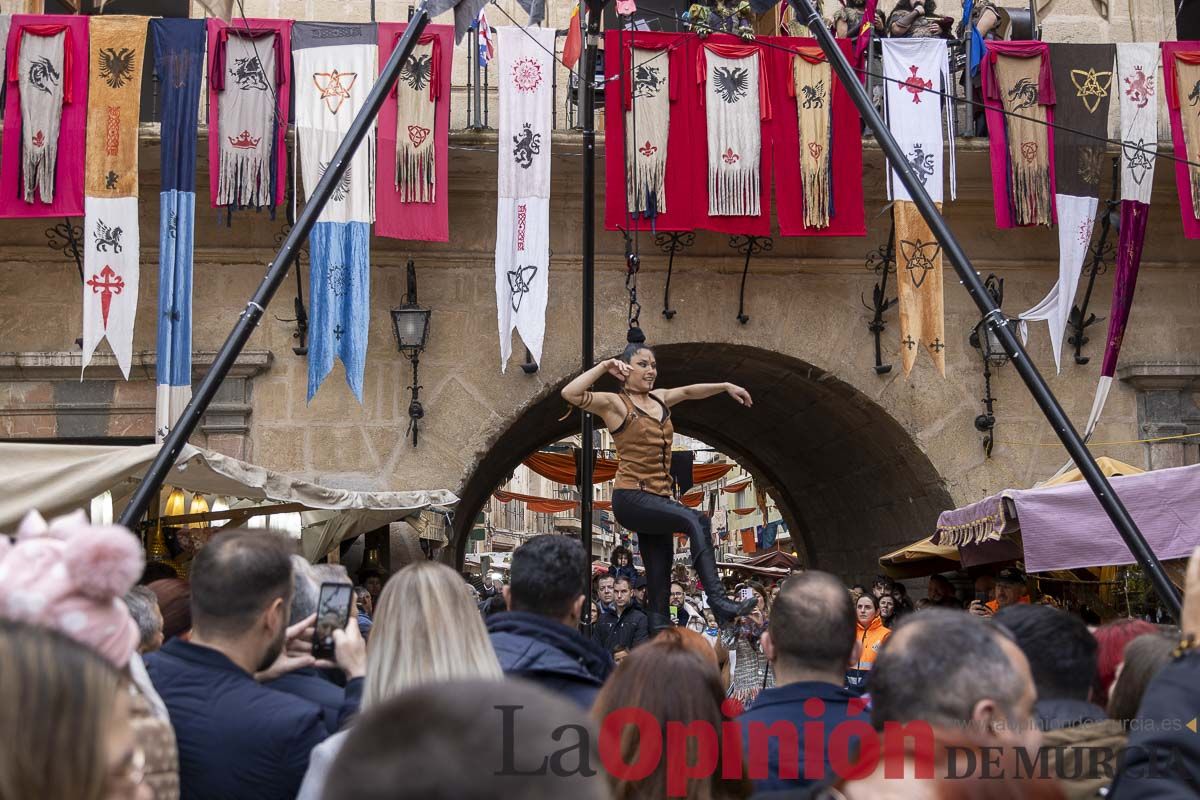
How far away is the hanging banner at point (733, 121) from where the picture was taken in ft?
33.4

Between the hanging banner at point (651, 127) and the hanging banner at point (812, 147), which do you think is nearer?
the hanging banner at point (651, 127)

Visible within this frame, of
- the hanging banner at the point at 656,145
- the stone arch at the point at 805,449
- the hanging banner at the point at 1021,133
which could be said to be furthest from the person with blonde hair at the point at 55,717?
the hanging banner at the point at 1021,133

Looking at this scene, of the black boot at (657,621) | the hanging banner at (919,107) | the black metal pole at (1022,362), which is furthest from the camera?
the hanging banner at (919,107)

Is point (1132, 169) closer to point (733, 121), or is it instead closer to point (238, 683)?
point (733, 121)

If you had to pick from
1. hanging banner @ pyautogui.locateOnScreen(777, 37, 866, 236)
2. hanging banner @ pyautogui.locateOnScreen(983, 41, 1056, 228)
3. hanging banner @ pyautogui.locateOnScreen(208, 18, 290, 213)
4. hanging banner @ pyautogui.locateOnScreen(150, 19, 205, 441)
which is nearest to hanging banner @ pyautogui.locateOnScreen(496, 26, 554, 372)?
hanging banner @ pyautogui.locateOnScreen(208, 18, 290, 213)

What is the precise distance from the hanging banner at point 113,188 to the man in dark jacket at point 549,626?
709cm

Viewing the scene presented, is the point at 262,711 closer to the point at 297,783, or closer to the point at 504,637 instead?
the point at 297,783

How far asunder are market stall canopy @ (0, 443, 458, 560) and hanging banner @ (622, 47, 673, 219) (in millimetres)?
2861

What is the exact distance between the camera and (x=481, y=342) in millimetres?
10781

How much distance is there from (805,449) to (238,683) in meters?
11.8

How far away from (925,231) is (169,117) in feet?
20.0

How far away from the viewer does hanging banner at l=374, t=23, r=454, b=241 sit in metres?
9.92

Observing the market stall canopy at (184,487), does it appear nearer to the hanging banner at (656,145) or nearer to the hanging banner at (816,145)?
the hanging banner at (656,145)

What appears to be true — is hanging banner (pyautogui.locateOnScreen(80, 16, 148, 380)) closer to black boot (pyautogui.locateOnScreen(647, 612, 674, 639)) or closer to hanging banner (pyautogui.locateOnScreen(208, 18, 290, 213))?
hanging banner (pyautogui.locateOnScreen(208, 18, 290, 213))
